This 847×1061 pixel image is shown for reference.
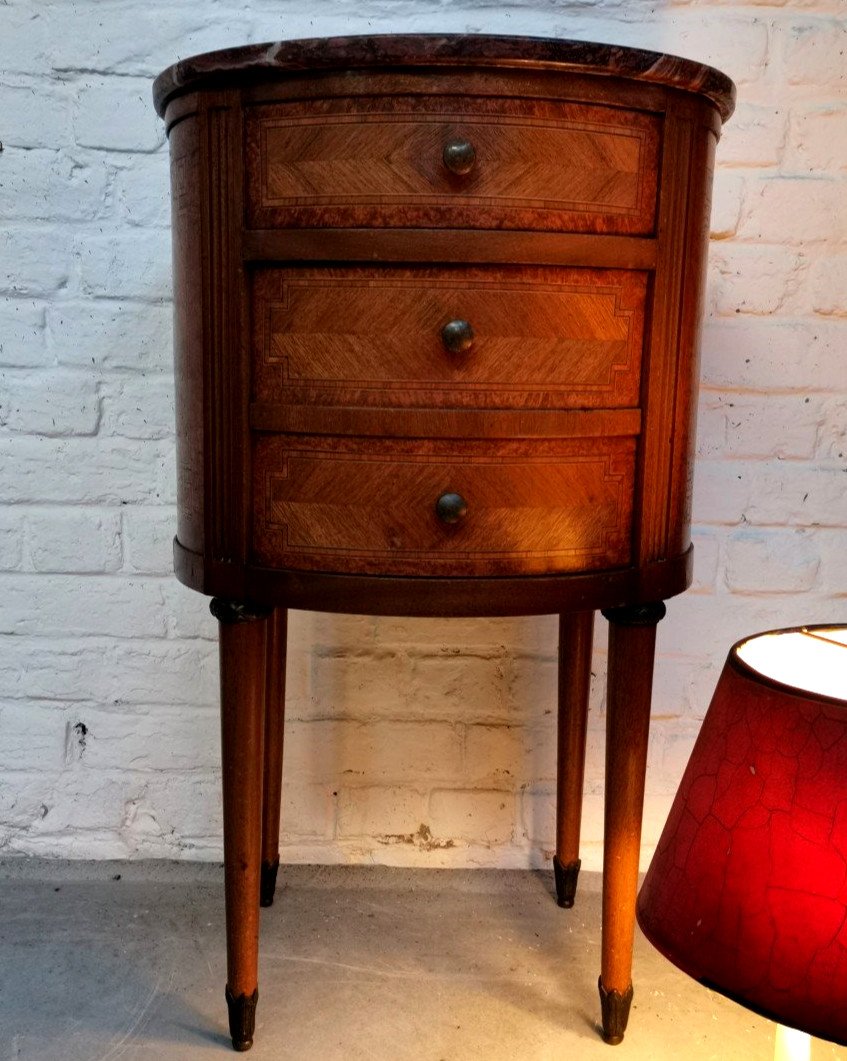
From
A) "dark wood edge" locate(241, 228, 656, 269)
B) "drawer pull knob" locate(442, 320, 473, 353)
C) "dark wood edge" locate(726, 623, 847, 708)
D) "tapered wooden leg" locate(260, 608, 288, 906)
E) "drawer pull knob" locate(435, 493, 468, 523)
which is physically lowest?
"tapered wooden leg" locate(260, 608, 288, 906)

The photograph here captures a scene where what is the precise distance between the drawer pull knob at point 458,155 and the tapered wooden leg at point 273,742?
2.05ft

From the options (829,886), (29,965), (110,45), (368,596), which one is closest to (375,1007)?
(29,965)

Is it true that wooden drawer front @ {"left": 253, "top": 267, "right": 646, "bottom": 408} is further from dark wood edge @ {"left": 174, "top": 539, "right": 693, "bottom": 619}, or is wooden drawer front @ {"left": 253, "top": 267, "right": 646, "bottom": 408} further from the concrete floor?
the concrete floor

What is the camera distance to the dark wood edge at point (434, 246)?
0.88m

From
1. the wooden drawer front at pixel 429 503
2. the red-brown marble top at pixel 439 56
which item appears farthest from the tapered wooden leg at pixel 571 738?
the red-brown marble top at pixel 439 56

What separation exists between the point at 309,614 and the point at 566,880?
47 cm

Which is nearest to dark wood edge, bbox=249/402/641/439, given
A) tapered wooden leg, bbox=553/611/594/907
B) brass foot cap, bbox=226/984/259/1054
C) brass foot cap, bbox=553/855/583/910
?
tapered wooden leg, bbox=553/611/594/907

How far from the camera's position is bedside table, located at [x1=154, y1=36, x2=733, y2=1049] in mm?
881

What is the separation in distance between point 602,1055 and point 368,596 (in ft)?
1.78

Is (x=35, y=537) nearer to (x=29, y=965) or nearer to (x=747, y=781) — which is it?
(x=29, y=965)

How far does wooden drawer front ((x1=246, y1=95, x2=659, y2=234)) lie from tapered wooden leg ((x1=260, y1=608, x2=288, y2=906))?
1.87ft

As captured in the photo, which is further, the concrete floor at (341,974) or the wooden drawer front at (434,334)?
the concrete floor at (341,974)

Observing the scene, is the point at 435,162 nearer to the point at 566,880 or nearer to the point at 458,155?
the point at 458,155

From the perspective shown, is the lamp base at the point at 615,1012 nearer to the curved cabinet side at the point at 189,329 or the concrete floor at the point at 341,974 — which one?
the concrete floor at the point at 341,974
